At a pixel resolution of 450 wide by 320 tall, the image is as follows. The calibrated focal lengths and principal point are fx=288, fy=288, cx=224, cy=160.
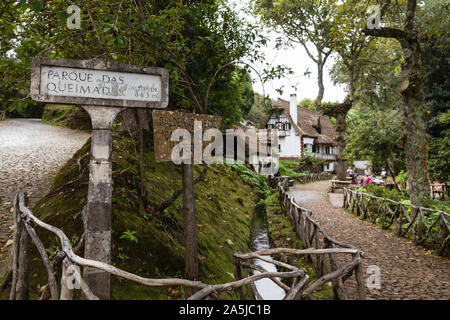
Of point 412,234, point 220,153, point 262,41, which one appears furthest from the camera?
point 220,153

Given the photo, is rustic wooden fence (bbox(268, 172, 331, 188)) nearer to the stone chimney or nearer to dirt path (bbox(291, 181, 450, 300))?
the stone chimney

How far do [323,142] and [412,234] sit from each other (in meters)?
31.5

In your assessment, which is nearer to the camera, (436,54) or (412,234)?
(412,234)

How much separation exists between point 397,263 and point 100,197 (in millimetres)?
6709

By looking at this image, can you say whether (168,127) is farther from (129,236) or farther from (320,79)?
(320,79)

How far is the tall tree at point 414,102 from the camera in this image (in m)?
8.77

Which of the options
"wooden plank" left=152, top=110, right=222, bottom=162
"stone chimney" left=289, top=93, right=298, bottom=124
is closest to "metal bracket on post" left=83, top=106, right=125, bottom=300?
"wooden plank" left=152, top=110, right=222, bottom=162

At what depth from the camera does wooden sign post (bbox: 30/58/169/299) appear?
293 centimetres

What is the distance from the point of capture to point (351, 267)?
362cm

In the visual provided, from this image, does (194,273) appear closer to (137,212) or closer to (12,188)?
(137,212)

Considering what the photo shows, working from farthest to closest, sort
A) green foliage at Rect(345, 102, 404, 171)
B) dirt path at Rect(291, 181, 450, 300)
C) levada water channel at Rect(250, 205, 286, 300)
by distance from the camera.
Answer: green foliage at Rect(345, 102, 404, 171)
levada water channel at Rect(250, 205, 286, 300)
dirt path at Rect(291, 181, 450, 300)

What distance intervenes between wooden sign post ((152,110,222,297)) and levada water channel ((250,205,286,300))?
1179 mm

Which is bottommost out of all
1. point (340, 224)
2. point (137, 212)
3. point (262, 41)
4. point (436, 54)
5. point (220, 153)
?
point (340, 224)
